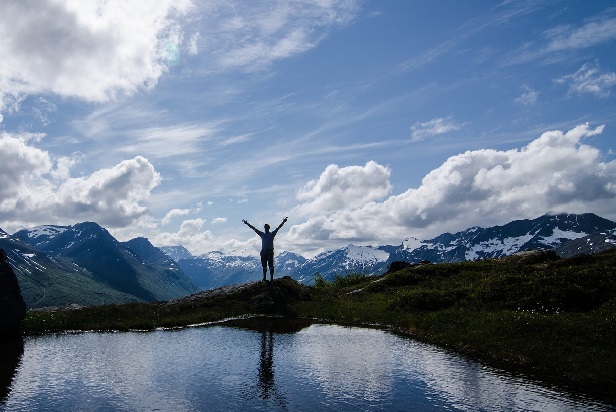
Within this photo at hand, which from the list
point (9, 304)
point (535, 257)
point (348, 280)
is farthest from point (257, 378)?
point (348, 280)

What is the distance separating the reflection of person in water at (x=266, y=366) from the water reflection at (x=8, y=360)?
317 inches

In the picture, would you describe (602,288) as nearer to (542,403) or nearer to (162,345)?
(542,403)

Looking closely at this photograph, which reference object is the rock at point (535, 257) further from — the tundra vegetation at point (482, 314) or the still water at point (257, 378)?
the still water at point (257, 378)

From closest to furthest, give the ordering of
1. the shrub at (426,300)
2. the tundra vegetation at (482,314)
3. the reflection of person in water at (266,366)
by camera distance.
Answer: the reflection of person in water at (266,366) < the tundra vegetation at (482,314) < the shrub at (426,300)

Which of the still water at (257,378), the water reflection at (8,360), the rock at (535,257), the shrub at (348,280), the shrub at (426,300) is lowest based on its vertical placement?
the still water at (257,378)

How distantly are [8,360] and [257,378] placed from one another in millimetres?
10984

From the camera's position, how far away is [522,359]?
20172mm

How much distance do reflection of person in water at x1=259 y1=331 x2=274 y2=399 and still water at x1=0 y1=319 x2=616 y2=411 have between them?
0.04 meters

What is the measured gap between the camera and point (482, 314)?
28.2 meters

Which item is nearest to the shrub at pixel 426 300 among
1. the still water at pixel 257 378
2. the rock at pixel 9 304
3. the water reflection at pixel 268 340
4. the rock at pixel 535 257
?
the water reflection at pixel 268 340

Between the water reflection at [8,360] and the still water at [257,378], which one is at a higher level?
the water reflection at [8,360]

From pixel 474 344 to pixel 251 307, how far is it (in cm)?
1706

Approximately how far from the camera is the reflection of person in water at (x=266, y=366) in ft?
50.4

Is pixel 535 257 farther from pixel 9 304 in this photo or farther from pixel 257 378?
pixel 9 304
